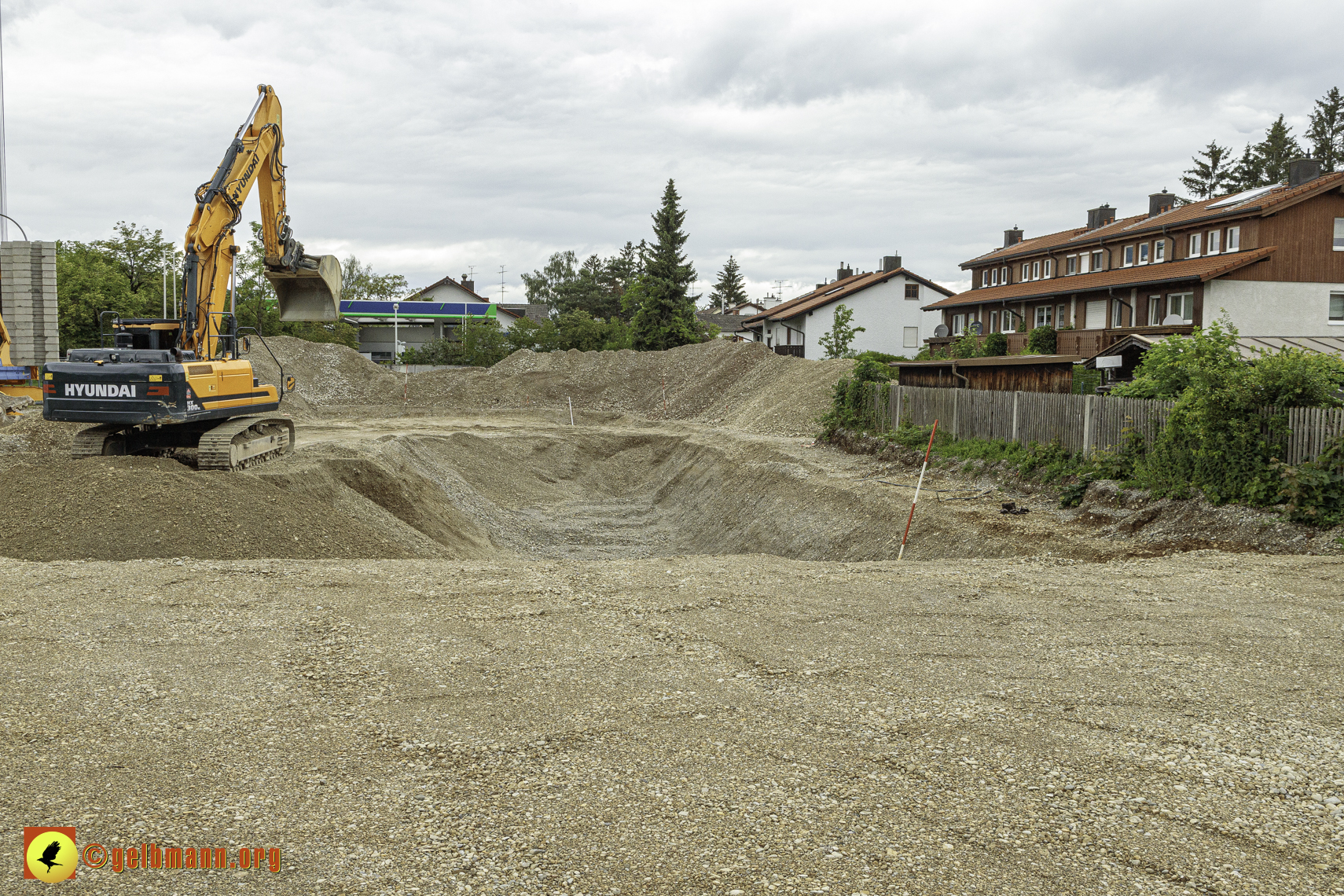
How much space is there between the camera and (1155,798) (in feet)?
17.4

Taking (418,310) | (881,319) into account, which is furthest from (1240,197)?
(418,310)

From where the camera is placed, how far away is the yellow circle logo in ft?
14.4

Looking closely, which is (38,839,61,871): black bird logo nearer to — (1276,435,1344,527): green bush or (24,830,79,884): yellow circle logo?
(24,830,79,884): yellow circle logo

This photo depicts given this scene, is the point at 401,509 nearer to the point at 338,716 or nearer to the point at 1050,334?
the point at 338,716

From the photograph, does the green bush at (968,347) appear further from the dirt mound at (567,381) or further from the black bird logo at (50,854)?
the black bird logo at (50,854)

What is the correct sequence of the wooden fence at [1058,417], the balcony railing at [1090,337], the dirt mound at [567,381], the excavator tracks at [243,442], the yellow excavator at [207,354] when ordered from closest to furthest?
1. the wooden fence at [1058,417]
2. the yellow excavator at [207,354]
3. the excavator tracks at [243,442]
4. the balcony railing at [1090,337]
5. the dirt mound at [567,381]

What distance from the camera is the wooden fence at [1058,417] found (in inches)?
509

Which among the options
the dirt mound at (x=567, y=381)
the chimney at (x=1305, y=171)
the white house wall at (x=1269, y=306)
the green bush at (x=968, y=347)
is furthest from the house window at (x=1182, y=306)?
the dirt mound at (x=567, y=381)

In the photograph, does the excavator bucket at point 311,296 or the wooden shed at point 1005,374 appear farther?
the wooden shed at point 1005,374

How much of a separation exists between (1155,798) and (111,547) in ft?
40.0

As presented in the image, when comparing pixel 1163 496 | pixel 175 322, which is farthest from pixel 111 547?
pixel 1163 496

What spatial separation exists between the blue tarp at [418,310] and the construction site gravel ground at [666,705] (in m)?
65.9

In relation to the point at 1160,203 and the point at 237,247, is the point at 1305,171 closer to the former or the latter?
the point at 1160,203

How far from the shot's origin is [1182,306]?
117 feet
